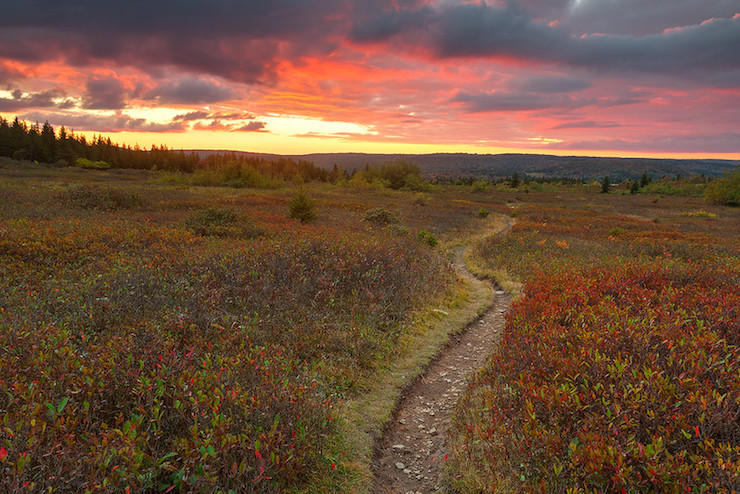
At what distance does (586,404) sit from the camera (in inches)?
185

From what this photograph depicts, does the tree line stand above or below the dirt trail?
above

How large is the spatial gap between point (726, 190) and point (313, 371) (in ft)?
245

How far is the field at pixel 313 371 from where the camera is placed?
3656mm

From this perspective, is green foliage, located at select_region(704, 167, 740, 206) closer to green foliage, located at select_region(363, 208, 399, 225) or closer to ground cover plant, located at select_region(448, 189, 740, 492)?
green foliage, located at select_region(363, 208, 399, 225)

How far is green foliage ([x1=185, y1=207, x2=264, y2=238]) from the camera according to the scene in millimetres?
15977

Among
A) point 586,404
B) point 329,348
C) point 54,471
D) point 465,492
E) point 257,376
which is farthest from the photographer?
point 329,348

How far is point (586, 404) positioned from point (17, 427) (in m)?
6.03

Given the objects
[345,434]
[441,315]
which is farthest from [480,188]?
[345,434]

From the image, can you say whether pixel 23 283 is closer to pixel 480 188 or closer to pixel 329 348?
pixel 329 348

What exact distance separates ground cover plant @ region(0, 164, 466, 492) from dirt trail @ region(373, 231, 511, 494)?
85 centimetres

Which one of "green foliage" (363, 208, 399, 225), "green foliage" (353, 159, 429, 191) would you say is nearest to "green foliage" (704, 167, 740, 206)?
"green foliage" (353, 159, 429, 191)

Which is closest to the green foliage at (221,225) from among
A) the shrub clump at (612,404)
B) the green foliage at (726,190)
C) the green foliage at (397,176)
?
the shrub clump at (612,404)

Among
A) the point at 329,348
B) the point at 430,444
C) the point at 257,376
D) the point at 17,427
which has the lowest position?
the point at 430,444

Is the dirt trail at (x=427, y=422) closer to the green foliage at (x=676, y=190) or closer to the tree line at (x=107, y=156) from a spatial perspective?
the tree line at (x=107, y=156)
